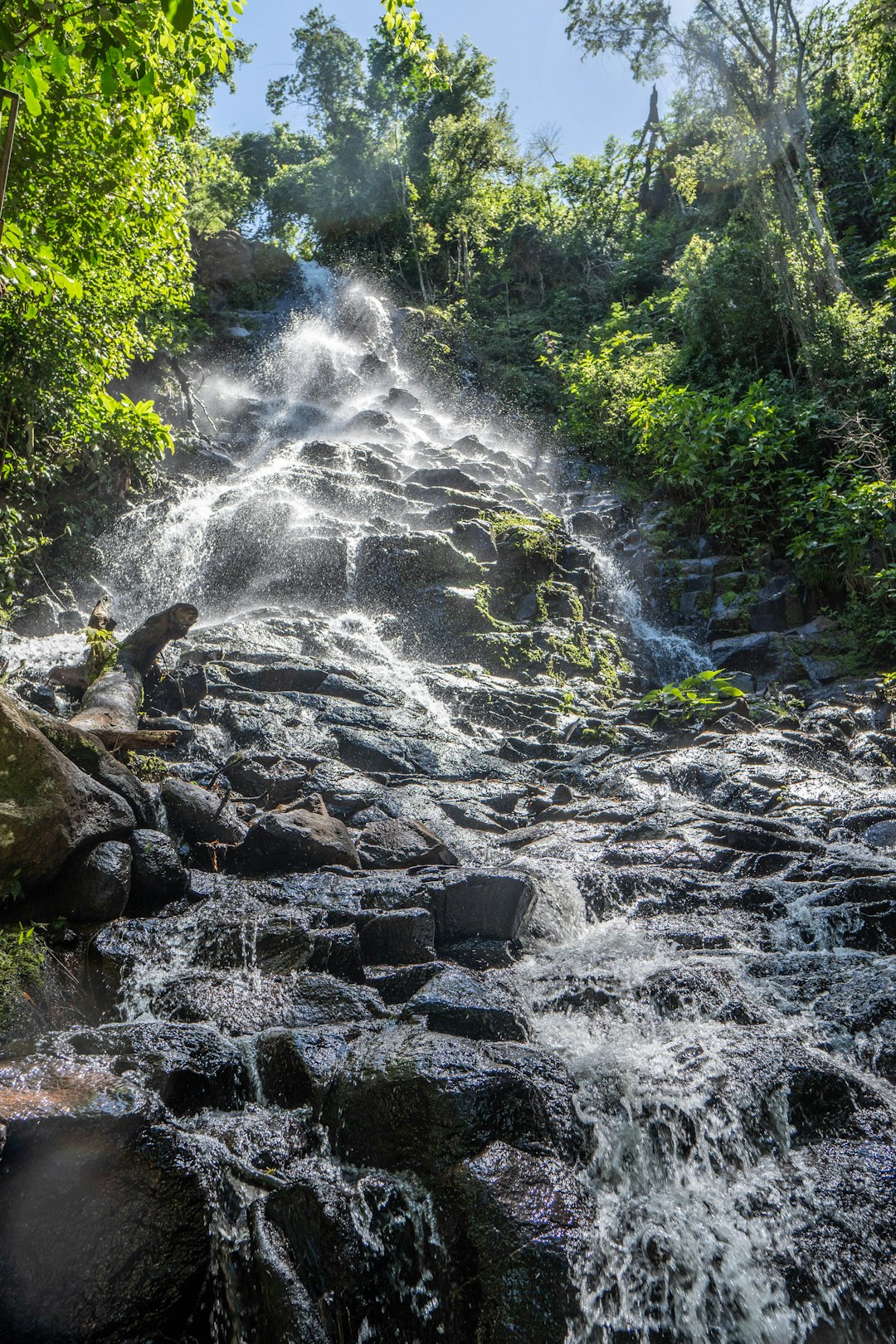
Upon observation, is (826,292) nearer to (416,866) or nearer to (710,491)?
(710,491)

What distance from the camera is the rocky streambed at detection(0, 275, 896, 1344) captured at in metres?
2.85


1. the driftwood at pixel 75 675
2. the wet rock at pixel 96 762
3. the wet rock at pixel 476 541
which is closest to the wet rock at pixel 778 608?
the wet rock at pixel 476 541

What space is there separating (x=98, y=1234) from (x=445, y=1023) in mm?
1783

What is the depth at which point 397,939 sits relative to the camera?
513 centimetres

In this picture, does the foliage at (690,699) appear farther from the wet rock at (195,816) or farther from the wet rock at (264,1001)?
the wet rock at (264,1001)

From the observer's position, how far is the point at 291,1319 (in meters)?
2.77

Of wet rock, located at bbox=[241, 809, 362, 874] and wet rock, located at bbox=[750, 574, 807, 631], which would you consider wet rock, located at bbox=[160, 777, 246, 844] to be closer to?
wet rock, located at bbox=[241, 809, 362, 874]

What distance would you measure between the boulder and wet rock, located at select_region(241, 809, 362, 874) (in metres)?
1.44

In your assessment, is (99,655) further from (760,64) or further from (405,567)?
(760,64)

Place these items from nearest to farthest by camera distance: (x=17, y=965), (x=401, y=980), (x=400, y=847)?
(x=17, y=965) < (x=401, y=980) < (x=400, y=847)

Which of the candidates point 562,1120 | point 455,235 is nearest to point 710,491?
point 562,1120

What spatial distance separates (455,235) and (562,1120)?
34582 millimetres

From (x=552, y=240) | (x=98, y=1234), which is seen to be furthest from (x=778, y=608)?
(x=552, y=240)

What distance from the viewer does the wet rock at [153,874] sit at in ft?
17.4
